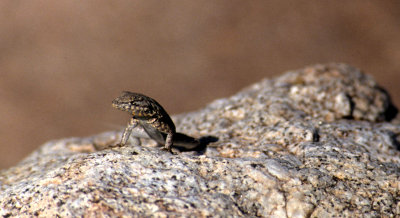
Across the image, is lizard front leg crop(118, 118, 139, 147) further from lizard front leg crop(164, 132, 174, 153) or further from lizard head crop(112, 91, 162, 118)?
lizard front leg crop(164, 132, 174, 153)

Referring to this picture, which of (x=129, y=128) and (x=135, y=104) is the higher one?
(x=135, y=104)

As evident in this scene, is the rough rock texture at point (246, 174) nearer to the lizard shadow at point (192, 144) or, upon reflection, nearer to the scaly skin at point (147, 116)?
the lizard shadow at point (192, 144)

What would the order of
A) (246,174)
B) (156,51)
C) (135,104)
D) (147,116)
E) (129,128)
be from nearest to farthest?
(246,174) < (135,104) < (147,116) < (129,128) < (156,51)

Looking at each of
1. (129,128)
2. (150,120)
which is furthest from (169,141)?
(129,128)

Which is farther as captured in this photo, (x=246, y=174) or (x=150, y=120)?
(x=150, y=120)

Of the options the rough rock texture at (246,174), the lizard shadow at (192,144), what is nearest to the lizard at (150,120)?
the lizard shadow at (192,144)

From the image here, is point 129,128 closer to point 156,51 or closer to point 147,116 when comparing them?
point 147,116

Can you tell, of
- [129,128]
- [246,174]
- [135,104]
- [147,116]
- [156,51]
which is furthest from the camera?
[156,51]
